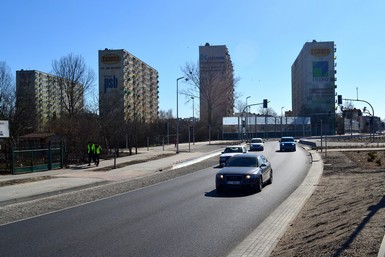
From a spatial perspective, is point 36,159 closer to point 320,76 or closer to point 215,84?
point 215,84

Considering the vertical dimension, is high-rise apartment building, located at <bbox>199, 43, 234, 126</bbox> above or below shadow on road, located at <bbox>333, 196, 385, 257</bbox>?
above

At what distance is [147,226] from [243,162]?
27.2ft

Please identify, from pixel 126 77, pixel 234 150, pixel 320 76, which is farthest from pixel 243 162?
pixel 320 76

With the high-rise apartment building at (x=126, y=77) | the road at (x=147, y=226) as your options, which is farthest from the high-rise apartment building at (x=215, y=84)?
the road at (x=147, y=226)

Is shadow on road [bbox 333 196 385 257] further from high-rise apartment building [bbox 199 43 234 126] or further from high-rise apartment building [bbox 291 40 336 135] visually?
high-rise apartment building [bbox 291 40 336 135]

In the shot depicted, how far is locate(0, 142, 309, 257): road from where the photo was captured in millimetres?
8086

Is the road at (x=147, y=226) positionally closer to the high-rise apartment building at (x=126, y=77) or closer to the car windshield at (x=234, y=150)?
the car windshield at (x=234, y=150)

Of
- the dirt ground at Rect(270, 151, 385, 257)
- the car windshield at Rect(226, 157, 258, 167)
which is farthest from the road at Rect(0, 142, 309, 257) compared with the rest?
the car windshield at Rect(226, 157, 258, 167)

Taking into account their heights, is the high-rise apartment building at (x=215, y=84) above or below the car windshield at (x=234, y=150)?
above

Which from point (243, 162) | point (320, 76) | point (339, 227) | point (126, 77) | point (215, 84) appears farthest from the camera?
point (320, 76)

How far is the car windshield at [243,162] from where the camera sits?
17766 millimetres

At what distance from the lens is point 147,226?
1028 centimetres

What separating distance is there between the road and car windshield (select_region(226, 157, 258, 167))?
148cm

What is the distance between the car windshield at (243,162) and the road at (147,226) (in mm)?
1479
